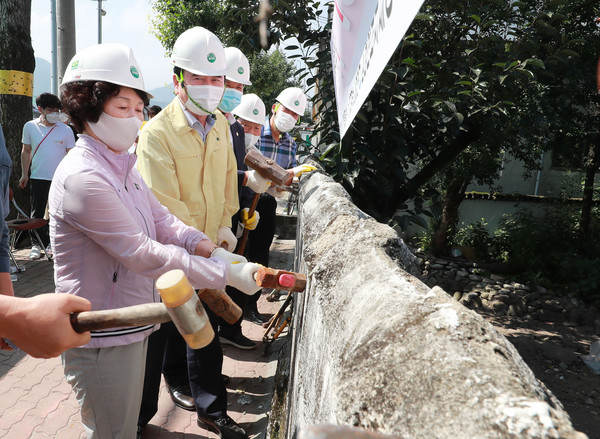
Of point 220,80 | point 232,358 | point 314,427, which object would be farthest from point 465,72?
point 314,427

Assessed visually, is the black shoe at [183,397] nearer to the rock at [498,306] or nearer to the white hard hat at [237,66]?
the white hard hat at [237,66]

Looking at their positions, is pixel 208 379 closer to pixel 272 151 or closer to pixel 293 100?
pixel 272 151

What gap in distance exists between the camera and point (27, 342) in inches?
46.5

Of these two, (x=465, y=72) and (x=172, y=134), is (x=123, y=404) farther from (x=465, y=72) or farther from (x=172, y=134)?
(x=465, y=72)

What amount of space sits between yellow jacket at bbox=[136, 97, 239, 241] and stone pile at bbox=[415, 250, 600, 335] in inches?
205

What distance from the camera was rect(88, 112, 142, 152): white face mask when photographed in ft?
5.69

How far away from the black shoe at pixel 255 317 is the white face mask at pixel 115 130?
2903mm

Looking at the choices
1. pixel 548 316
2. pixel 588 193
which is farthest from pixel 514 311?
pixel 588 193

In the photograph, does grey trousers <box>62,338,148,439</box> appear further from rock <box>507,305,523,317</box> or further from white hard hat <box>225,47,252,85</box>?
rock <box>507,305,523,317</box>

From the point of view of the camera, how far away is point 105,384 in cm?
169

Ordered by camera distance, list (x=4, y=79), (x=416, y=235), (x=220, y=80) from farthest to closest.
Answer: (x=416, y=235) → (x=4, y=79) → (x=220, y=80)

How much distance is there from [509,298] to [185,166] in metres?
6.54

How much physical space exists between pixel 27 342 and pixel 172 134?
1.43 m

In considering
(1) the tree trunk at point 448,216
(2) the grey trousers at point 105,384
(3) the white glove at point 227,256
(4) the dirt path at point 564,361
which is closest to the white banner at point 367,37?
(3) the white glove at point 227,256
